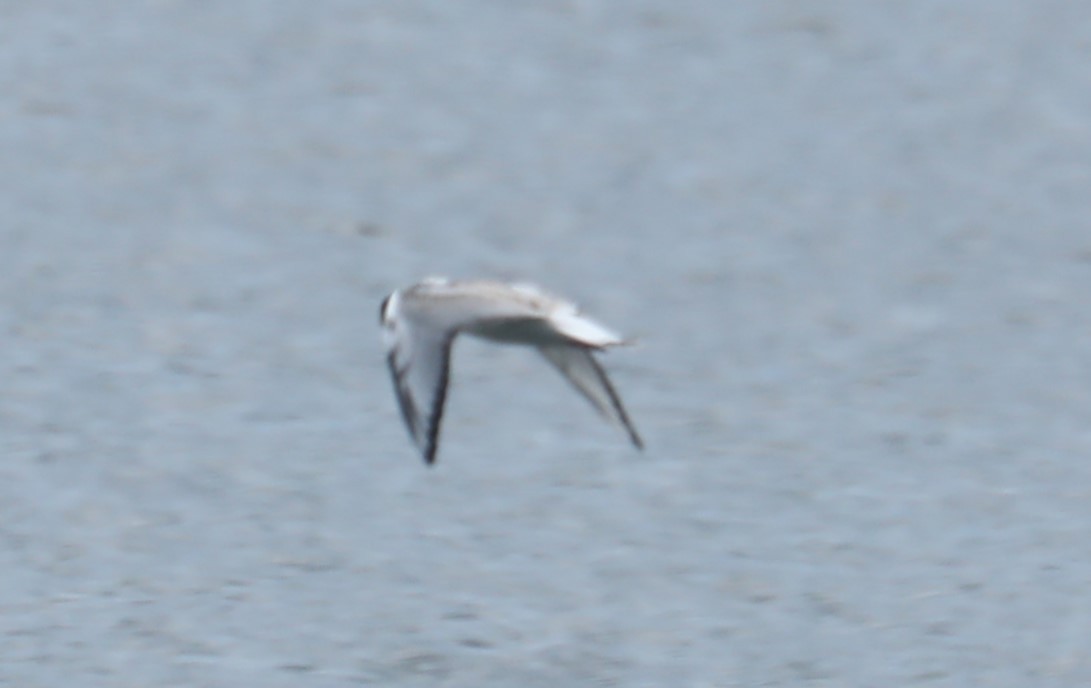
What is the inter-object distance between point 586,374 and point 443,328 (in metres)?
1.05

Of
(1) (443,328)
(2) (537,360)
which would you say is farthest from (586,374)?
(2) (537,360)

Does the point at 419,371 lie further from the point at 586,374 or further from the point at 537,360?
the point at 537,360

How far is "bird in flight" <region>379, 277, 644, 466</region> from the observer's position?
18.7 ft

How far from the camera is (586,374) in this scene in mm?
6824

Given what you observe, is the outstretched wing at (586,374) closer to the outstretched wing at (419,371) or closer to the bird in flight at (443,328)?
the bird in flight at (443,328)

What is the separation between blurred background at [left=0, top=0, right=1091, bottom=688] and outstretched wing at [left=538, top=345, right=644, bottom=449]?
117 centimetres

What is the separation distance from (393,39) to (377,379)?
5.13m

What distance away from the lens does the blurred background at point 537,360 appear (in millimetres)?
8156

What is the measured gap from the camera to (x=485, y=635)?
7973mm

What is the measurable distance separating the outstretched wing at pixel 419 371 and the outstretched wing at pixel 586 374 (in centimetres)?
87

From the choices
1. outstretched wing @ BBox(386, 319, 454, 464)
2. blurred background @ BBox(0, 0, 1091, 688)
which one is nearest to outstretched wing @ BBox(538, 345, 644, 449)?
outstretched wing @ BBox(386, 319, 454, 464)

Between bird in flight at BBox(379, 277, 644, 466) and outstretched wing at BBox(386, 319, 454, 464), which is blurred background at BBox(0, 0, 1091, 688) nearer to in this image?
bird in flight at BBox(379, 277, 644, 466)

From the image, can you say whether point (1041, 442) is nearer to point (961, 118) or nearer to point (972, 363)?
point (972, 363)

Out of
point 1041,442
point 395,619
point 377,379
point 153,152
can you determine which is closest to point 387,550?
point 395,619
